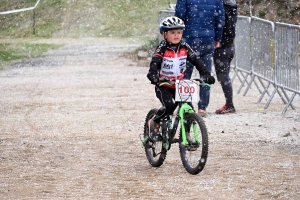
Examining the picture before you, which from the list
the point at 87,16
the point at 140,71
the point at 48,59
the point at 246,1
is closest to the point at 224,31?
the point at 140,71

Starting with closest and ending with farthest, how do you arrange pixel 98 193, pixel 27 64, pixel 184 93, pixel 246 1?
1. pixel 98 193
2. pixel 184 93
3. pixel 27 64
4. pixel 246 1

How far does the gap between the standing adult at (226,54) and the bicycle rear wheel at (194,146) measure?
15.1ft

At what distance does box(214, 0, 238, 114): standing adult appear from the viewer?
482 inches

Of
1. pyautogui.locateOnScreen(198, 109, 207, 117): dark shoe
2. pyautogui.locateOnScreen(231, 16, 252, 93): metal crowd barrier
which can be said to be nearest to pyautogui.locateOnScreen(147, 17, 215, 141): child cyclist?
pyautogui.locateOnScreen(198, 109, 207, 117): dark shoe

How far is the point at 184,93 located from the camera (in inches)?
301

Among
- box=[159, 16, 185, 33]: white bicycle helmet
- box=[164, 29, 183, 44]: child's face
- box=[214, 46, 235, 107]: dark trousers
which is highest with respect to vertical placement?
box=[159, 16, 185, 33]: white bicycle helmet

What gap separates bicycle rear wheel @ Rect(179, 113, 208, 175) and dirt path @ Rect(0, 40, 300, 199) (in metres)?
0.12

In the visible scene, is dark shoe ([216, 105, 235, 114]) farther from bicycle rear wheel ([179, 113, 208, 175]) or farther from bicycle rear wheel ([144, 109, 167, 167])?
bicycle rear wheel ([179, 113, 208, 175])

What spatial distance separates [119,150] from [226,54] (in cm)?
377

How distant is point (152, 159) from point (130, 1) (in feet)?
147

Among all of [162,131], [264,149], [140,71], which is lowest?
[140,71]

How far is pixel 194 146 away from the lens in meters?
7.54

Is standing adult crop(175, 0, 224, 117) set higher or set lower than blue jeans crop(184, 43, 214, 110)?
higher

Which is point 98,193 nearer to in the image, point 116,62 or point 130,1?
point 116,62
